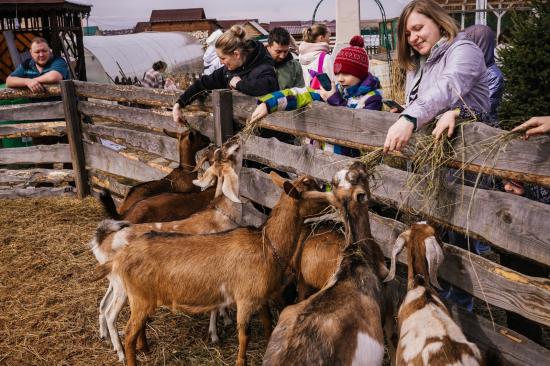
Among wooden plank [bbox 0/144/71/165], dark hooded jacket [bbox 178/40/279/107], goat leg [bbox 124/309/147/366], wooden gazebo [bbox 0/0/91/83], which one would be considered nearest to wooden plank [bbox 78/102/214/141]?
dark hooded jacket [bbox 178/40/279/107]

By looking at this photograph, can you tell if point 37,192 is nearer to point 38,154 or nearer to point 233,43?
point 38,154

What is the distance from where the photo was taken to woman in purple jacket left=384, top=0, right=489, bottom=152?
2.99m

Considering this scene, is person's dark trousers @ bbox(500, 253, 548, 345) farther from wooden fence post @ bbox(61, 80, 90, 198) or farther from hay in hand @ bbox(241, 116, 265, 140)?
wooden fence post @ bbox(61, 80, 90, 198)

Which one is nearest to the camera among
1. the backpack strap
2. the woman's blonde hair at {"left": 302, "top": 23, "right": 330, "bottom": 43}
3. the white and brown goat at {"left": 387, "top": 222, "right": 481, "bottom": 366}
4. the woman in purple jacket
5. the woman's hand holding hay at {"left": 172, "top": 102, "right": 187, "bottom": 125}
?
the white and brown goat at {"left": 387, "top": 222, "right": 481, "bottom": 366}

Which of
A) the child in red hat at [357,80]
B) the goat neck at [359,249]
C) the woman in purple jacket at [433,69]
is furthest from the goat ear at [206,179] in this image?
the woman in purple jacket at [433,69]

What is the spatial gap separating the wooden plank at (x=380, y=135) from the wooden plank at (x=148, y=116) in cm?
59

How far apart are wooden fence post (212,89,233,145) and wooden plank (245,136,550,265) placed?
1.13 meters

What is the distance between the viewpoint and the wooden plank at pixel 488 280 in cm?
289

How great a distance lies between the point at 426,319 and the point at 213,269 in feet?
4.62

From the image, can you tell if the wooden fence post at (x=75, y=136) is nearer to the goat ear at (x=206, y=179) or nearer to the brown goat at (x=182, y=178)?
the brown goat at (x=182, y=178)

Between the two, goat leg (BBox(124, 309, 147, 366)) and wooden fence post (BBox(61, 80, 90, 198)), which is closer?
goat leg (BBox(124, 309, 147, 366))

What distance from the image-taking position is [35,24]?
1825 cm

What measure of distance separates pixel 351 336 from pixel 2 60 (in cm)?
1784

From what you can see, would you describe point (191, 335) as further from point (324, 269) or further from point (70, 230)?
point (70, 230)
